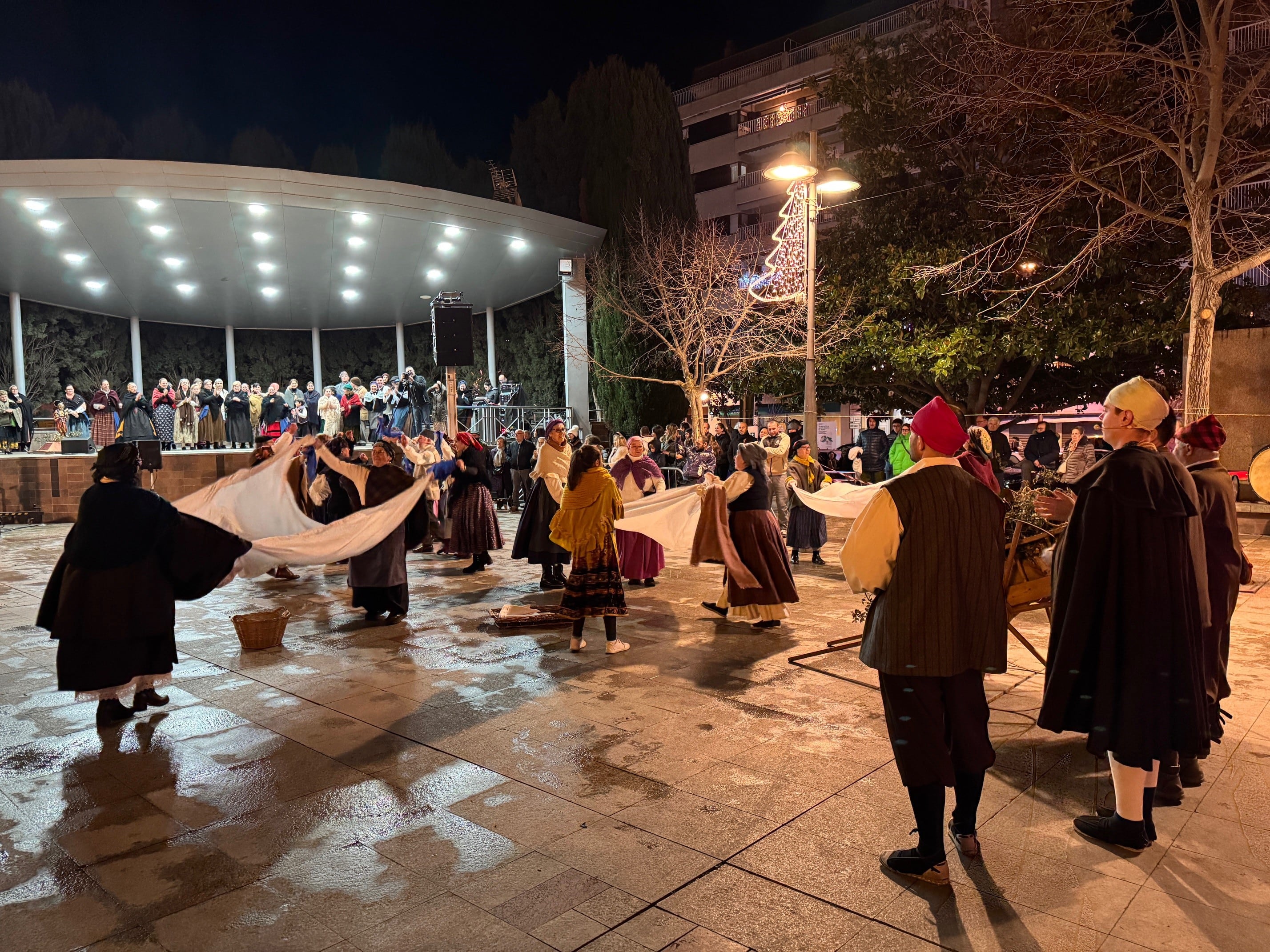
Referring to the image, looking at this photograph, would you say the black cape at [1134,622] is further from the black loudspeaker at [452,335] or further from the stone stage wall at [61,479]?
the stone stage wall at [61,479]

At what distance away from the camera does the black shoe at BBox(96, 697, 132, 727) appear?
5.18m

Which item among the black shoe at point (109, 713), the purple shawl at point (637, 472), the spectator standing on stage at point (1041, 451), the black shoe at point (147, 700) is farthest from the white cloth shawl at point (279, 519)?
the spectator standing on stage at point (1041, 451)

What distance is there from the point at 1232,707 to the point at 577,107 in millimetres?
31173

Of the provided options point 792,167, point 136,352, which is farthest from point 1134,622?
point 136,352

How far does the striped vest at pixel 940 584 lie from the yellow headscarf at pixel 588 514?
11.9 feet

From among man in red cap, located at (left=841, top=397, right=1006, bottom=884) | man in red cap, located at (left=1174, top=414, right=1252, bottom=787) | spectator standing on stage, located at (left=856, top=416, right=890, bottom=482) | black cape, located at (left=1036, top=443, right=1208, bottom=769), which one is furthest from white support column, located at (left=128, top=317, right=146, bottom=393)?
black cape, located at (left=1036, top=443, right=1208, bottom=769)

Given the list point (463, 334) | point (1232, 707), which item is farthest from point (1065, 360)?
point (1232, 707)

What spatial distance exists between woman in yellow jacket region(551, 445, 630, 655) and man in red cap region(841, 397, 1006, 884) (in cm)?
356

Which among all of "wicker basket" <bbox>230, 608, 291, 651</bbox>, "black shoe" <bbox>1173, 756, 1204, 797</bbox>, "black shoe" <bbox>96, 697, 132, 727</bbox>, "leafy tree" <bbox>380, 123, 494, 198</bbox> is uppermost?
"leafy tree" <bbox>380, 123, 494, 198</bbox>

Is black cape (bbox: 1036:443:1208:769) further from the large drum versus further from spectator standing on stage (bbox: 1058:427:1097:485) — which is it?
the large drum

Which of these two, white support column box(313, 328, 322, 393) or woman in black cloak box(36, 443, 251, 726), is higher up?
white support column box(313, 328, 322, 393)

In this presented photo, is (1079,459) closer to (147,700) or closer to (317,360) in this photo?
(147,700)

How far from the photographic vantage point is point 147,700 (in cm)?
547

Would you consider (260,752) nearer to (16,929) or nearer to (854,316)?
(16,929)
